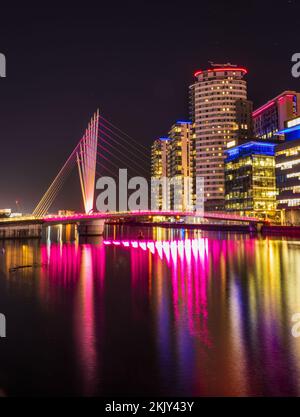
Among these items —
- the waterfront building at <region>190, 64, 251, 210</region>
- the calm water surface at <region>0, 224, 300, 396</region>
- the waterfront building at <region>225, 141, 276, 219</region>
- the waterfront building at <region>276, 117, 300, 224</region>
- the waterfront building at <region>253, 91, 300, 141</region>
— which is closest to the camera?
the calm water surface at <region>0, 224, 300, 396</region>

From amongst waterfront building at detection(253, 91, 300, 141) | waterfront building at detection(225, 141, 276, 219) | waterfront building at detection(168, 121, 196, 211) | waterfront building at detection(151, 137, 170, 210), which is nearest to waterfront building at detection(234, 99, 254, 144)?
waterfront building at detection(253, 91, 300, 141)

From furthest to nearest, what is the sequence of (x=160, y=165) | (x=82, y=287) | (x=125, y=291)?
(x=160, y=165), (x=82, y=287), (x=125, y=291)

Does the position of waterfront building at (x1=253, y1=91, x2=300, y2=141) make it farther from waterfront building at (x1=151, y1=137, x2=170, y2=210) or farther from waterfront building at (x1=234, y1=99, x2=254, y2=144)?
waterfront building at (x1=151, y1=137, x2=170, y2=210)

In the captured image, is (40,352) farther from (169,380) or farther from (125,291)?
(125,291)

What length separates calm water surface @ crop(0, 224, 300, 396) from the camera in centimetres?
911

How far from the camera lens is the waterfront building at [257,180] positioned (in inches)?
3856

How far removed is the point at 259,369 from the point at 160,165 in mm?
182792

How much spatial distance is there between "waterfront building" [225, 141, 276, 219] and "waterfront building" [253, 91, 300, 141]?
25.8 metres

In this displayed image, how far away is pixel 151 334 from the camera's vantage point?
1290 cm

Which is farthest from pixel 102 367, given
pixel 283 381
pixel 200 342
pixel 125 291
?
pixel 125 291

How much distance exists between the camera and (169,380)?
919 centimetres

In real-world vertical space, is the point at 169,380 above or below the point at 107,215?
Result: below

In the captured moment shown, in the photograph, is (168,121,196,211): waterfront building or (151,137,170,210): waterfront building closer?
(168,121,196,211): waterfront building

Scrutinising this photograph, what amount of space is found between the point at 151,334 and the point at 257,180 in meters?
89.8
